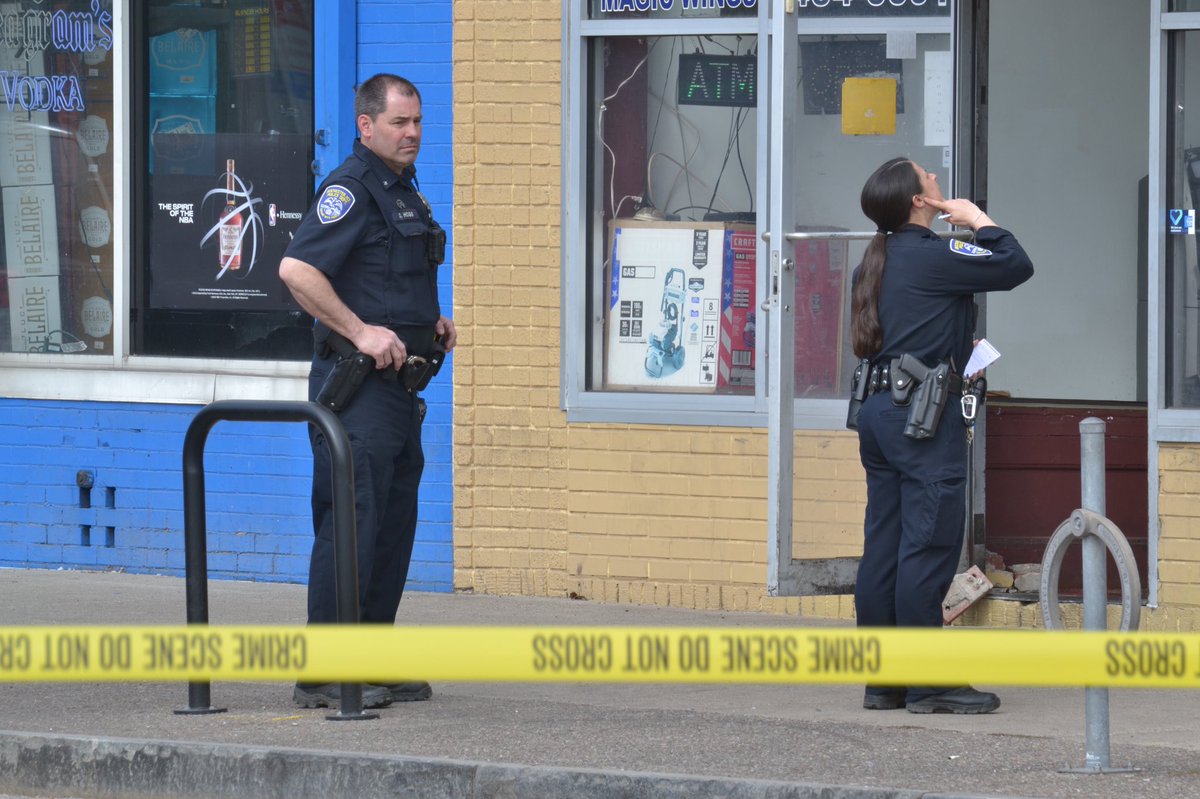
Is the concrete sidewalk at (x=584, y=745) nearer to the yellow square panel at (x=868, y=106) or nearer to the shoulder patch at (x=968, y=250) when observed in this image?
the shoulder patch at (x=968, y=250)

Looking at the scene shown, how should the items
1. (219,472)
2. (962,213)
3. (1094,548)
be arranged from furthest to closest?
1. (219,472)
2. (962,213)
3. (1094,548)

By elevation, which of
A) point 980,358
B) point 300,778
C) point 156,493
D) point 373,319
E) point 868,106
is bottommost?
point 300,778

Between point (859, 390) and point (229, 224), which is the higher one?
point (229, 224)

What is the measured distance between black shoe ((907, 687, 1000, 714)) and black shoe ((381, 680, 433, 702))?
5.42 feet

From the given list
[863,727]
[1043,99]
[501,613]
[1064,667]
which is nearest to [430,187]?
[501,613]

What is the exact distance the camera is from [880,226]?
6.03 metres

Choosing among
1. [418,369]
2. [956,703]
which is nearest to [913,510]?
[956,703]

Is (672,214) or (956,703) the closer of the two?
(956,703)

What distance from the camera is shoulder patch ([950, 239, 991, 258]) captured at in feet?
19.1

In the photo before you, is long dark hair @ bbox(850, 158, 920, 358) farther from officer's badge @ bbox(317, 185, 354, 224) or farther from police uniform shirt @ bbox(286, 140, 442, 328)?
officer's badge @ bbox(317, 185, 354, 224)

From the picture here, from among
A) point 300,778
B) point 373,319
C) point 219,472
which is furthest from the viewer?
point 219,472

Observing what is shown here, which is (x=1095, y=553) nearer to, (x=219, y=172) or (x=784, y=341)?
(x=784, y=341)

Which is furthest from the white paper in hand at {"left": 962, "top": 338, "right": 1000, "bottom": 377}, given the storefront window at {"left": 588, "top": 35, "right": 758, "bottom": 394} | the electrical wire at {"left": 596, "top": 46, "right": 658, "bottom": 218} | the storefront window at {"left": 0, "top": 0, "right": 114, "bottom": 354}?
the storefront window at {"left": 0, "top": 0, "right": 114, "bottom": 354}

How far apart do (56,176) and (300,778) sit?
4882 millimetres
